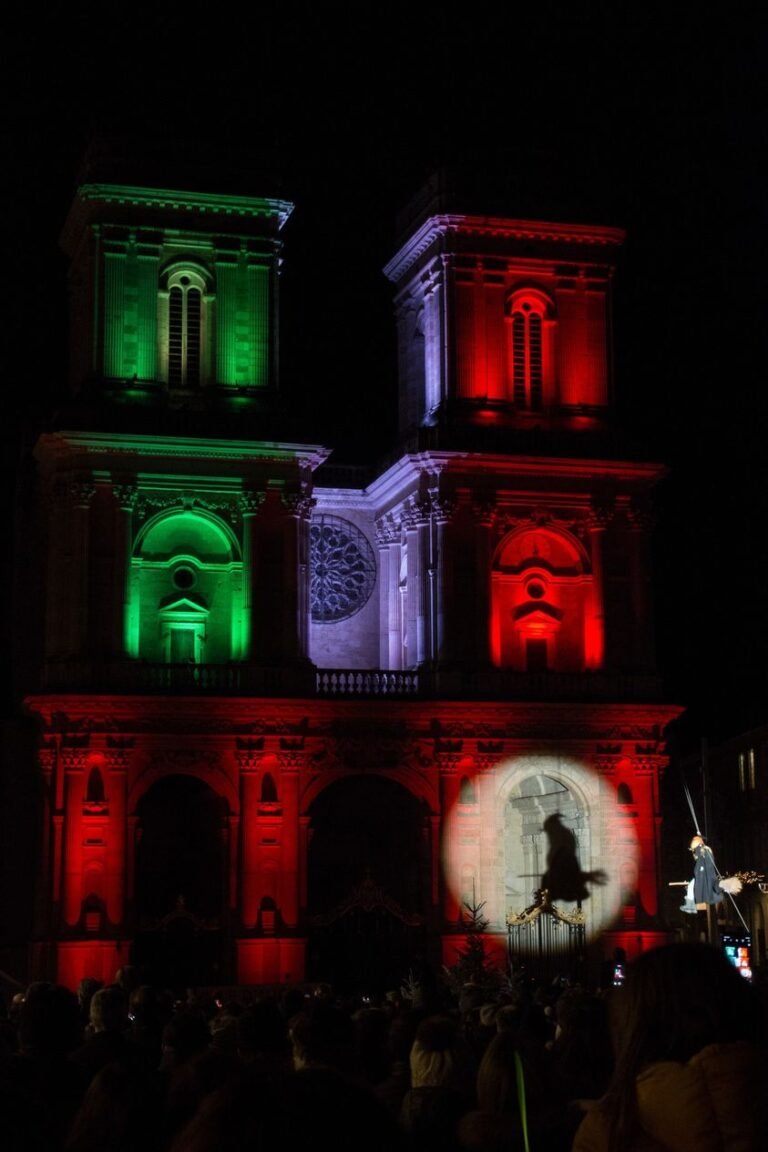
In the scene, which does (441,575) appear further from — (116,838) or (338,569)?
(116,838)

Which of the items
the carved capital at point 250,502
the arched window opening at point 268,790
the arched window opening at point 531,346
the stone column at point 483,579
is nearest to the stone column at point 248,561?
the carved capital at point 250,502

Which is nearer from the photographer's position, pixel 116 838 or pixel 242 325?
pixel 116 838

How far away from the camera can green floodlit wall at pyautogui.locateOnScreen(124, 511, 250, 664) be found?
5472 centimetres

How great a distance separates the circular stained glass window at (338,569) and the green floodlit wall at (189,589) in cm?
676

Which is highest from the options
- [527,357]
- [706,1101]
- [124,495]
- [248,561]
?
[527,357]

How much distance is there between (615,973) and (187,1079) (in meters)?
33.0

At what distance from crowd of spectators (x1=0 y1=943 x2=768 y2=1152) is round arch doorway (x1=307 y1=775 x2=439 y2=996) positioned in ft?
112

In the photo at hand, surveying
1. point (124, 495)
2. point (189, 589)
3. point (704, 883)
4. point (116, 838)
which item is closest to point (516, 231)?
point (124, 495)

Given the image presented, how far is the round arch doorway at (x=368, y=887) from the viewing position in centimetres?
5272

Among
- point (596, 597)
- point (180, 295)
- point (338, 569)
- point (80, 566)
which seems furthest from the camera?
point (338, 569)

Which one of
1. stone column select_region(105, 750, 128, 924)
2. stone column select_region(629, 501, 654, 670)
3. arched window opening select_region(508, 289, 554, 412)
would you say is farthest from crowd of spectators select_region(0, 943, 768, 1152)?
arched window opening select_region(508, 289, 554, 412)

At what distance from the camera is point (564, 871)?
5644 cm

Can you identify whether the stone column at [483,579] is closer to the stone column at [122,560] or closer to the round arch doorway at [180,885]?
the round arch doorway at [180,885]

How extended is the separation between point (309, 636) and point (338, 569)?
3428 mm
